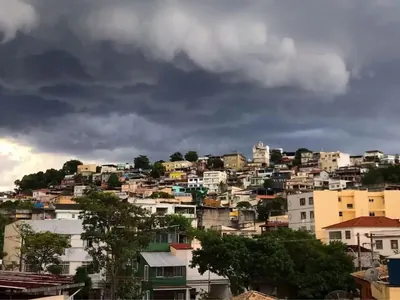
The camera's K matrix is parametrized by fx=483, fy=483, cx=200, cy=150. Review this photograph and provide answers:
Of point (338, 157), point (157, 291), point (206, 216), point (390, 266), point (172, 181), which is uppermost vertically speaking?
point (338, 157)

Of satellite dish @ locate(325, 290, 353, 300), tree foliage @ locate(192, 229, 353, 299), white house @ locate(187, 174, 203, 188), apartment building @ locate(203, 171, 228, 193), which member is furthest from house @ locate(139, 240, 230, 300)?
white house @ locate(187, 174, 203, 188)

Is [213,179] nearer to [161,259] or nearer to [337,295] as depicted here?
[161,259]

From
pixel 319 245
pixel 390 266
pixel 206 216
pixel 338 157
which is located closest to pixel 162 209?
pixel 206 216

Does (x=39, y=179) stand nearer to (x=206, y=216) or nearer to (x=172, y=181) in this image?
(x=172, y=181)

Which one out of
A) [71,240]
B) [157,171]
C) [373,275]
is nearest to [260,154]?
[157,171]

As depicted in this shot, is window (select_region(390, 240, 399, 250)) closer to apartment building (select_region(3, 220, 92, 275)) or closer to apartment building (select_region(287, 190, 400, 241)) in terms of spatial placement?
apartment building (select_region(287, 190, 400, 241))

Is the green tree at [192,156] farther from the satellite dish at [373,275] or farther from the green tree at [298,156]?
the satellite dish at [373,275]
